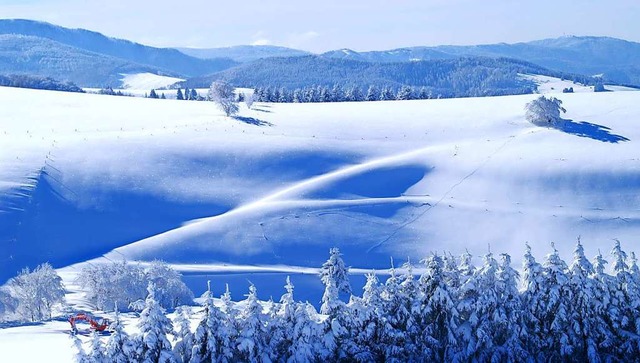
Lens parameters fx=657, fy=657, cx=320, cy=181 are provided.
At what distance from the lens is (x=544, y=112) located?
3007 inches

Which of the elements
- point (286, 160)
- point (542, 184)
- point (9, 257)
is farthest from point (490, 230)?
point (9, 257)

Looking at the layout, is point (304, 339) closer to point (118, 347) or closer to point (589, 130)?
point (118, 347)

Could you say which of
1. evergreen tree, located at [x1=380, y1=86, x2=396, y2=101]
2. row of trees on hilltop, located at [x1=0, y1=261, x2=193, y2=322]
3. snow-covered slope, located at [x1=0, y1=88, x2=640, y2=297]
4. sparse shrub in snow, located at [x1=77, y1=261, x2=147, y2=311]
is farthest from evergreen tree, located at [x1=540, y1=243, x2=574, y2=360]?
evergreen tree, located at [x1=380, y1=86, x2=396, y2=101]

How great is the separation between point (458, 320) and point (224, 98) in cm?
6351

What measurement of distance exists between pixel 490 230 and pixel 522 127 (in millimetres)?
27461

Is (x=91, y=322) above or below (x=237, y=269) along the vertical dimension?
above

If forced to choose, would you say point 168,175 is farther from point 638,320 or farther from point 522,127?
point 638,320

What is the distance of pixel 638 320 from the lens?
1025 inches

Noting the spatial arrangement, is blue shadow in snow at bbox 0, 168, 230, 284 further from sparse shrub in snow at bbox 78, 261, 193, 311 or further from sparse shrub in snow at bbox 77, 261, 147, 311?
sparse shrub in snow at bbox 77, 261, 147, 311

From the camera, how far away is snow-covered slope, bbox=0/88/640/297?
51594 mm

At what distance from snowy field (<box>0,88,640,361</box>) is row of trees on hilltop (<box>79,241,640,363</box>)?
817 inches

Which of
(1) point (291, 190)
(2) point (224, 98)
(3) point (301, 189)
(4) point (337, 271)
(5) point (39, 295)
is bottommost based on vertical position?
(5) point (39, 295)

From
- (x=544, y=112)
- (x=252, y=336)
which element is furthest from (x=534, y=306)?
(x=544, y=112)

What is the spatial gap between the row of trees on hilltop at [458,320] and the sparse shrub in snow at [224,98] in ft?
199
